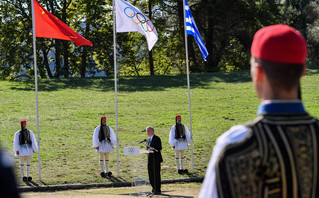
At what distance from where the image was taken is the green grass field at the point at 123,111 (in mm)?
19953

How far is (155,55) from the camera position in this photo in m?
54.2

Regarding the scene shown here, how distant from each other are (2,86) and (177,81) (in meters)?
14.1

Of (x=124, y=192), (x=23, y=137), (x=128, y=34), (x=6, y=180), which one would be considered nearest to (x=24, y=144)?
(x=23, y=137)

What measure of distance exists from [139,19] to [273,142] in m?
14.1

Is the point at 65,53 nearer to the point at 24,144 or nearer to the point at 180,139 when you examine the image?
the point at 24,144

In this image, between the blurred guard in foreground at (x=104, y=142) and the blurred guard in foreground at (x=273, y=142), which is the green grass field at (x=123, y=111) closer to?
the blurred guard in foreground at (x=104, y=142)

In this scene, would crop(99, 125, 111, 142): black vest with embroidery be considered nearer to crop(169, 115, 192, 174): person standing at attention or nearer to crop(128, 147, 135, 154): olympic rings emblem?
crop(169, 115, 192, 174): person standing at attention

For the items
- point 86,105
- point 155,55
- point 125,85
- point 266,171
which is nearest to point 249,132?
point 266,171

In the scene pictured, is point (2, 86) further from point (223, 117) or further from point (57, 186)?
point (57, 186)

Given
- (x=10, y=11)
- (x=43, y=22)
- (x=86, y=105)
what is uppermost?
(x=10, y=11)

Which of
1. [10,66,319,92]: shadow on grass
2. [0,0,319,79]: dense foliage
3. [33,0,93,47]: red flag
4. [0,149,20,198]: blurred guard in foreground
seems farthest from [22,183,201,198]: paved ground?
[0,0,319,79]: dense foliage

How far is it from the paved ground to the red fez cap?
12718 millimetres

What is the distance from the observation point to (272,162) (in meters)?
2.05

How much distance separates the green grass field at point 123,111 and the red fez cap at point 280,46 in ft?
52.6
